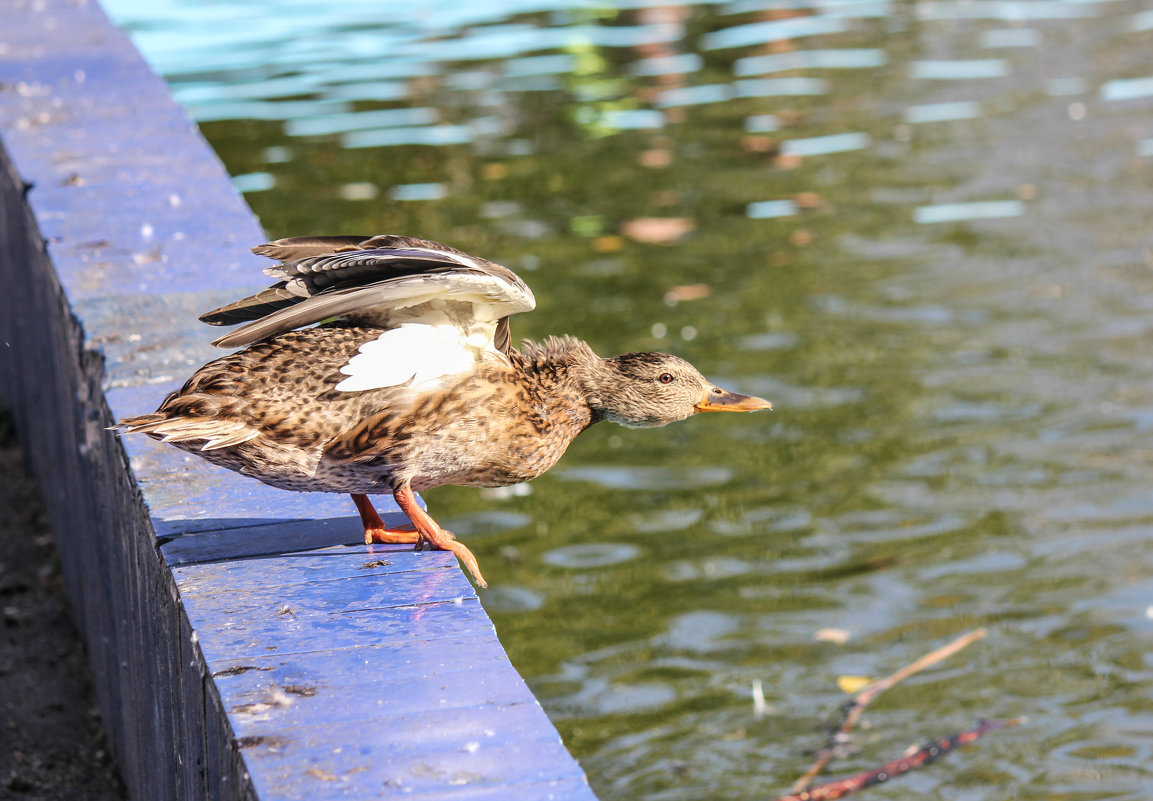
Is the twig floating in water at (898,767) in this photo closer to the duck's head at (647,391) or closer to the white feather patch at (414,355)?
the duck's head at (647,391)

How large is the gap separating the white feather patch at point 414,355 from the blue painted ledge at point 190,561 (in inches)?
16.7

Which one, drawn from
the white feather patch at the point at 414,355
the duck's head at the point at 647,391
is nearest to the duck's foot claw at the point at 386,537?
the white feather patch at the point at 414,355

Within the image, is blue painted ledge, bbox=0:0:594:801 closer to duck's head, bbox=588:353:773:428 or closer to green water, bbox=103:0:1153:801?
duck's head, bbox=588:353:773:428

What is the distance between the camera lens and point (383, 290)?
318cm

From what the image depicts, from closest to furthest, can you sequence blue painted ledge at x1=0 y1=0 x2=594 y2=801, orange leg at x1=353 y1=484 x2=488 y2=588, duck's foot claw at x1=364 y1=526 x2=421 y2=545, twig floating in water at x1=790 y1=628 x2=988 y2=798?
blue painted ledge at x1=0 y1=0 x2=594 y2=801
orange leg at x1=353 y1=484 x2=488 y2=588
duck's foot claw at x1=364 y1=526 x2=421 y2=545
twig floating in water at x1=790 y1=628 x2=988 y2=798

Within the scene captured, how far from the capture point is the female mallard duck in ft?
10.5

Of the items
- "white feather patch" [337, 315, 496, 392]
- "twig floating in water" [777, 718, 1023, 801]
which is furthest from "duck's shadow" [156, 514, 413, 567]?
"twig floating in water" [777, 718, 1023, 801]

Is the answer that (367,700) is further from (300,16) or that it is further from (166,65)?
(300,16)

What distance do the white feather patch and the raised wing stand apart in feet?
0.07

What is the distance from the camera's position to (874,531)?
6.19m

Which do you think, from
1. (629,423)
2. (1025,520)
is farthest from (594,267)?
(629,423)

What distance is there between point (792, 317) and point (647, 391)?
180 inches

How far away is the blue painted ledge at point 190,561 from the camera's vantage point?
2.72m

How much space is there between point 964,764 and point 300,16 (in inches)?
436
